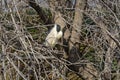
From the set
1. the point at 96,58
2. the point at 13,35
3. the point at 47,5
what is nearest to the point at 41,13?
the point at 47,5

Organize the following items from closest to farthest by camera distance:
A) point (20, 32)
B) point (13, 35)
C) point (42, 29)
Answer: point (20, 32), point (13, 35), point (42, 29)

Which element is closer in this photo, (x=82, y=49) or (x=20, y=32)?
(x=20, y=32)

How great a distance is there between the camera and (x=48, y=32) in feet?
12.9

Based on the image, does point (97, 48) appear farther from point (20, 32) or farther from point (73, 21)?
point (20, 32)

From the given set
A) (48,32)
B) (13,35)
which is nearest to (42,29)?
(48,32)

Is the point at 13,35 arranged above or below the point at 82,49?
above

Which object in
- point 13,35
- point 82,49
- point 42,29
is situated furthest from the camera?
point 82,49

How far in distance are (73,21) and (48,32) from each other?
0.89ft

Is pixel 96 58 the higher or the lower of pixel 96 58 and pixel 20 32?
the lower

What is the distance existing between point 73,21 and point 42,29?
34 centimetres

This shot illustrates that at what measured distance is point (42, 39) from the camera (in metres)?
3.88

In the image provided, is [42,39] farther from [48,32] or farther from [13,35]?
[13,35]

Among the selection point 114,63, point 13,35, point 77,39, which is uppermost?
point 13,35

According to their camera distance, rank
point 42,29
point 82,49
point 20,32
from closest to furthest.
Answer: point 20,32
point 42,29
point 82,49
